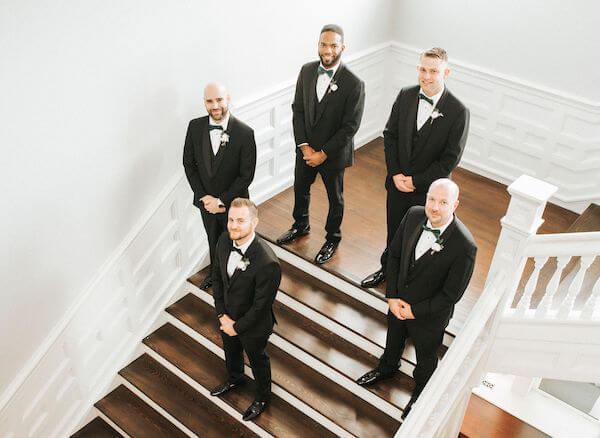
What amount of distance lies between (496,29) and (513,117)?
33.2 inches

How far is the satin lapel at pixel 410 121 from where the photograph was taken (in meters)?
3.79

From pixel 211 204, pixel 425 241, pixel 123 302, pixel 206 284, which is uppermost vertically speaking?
pixel 425 241

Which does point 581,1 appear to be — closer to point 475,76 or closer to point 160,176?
point 475,76

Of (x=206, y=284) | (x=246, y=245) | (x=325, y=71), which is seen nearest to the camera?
(x=246, y=245)

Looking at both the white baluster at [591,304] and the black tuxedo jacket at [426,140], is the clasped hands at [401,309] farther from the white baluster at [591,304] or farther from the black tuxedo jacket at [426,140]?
the white baluster at [591,304]

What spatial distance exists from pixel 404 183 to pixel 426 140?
320 mm

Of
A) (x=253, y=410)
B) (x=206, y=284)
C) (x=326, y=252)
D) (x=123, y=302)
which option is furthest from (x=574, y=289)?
(x=123, y=302)

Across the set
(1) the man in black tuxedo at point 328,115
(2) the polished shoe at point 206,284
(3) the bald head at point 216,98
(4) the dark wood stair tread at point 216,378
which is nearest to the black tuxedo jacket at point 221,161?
(3) the bald head at point 216,98

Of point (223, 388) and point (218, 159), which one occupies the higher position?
point (218, 159)

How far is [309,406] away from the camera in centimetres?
414

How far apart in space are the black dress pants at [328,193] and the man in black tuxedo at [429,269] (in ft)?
3.49

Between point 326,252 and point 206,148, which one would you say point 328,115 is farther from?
point 326,252

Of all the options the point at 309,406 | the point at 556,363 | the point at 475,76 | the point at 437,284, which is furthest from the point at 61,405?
the point at 475,76

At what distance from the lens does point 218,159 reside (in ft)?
13.4
